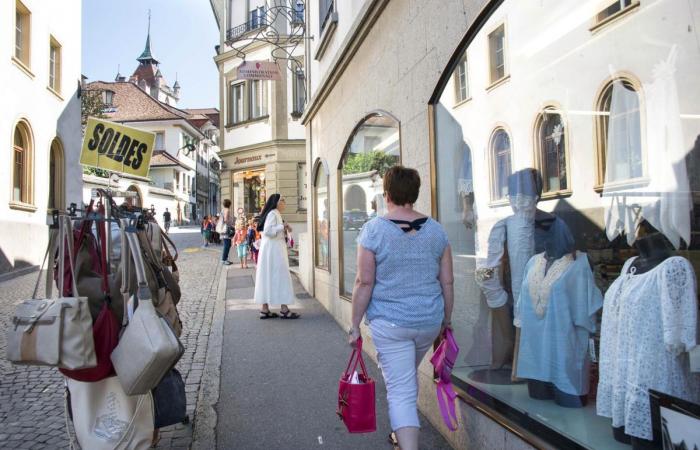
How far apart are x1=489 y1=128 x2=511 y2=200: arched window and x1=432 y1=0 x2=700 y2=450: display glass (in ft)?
0.04

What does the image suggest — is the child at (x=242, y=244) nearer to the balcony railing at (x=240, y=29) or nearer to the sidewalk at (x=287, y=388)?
the sidewalk at (x=287, y=388)

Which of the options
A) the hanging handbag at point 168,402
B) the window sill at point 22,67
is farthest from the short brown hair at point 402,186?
the window sill at point 22,67

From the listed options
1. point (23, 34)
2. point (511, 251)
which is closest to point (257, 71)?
point (23, 34)

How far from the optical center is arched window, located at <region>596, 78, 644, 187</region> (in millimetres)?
2607

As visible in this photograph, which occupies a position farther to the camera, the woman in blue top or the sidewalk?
the sidewalk

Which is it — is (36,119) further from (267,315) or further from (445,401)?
(445,401)

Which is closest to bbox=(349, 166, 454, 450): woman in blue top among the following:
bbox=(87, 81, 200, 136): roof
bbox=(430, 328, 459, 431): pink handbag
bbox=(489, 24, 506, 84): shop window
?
bbox=(430, 328, 459, 431): pink handbag

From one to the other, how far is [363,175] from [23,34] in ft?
42.8

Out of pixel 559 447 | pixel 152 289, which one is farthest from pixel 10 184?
pixel 559 447

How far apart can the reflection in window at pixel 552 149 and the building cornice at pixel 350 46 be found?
2.93 m

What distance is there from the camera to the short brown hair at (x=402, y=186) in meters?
3.37

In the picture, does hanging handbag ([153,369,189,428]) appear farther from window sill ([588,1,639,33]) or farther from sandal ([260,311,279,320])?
sandal ([260,311,279,320])

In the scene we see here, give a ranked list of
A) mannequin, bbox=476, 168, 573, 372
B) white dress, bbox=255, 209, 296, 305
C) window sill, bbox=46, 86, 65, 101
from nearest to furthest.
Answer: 1. mannequin, bbox=476, 168, 573, 372
2. white dress, bbox=255, 209, 296, 305
3. window sill, bbox=46, 86, 65, 101

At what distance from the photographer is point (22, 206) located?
14.7 m
